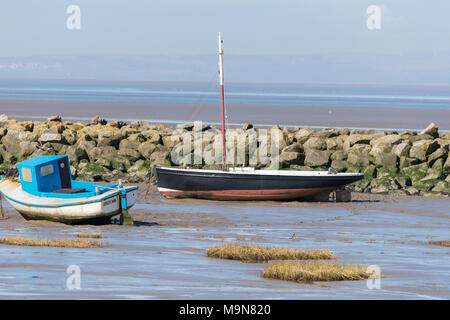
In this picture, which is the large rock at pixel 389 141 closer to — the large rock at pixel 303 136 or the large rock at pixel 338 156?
the large rock at pixel 338 156

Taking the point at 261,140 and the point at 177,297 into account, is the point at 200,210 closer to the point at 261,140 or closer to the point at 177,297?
the point at 261,140

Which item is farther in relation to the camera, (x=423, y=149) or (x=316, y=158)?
(x=316, y=158)

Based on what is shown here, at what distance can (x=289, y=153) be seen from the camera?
4078 centimetres

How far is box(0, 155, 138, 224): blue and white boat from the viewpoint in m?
27.0

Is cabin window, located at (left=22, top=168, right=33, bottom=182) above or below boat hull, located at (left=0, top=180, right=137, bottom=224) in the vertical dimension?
above

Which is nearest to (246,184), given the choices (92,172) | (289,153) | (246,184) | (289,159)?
(246,184)

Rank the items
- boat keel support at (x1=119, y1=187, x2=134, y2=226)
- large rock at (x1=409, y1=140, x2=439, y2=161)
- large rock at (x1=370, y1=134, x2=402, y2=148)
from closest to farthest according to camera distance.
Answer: boat keel support at (x1=119, y1=187, x2=134, y2=226) → large rock at (x1=409, y1=140, x2=439, y2=161) → large rock at (x1=370, y1=134, x2=402, y2=148)

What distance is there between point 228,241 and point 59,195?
6.58 metres

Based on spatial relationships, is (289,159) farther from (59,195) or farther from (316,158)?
(59,195)

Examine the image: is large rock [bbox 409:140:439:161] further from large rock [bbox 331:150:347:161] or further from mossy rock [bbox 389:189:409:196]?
mossy rock [bbox 389:189:409:196]

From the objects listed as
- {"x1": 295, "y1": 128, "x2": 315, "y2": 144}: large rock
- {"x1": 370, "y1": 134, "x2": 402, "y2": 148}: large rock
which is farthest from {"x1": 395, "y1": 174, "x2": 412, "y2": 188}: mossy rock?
{"x1": 295, "y1": 128, "x2": 315, "y2": 144}: large rock

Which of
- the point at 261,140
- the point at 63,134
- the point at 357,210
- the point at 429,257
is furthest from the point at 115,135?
the point at 429,257

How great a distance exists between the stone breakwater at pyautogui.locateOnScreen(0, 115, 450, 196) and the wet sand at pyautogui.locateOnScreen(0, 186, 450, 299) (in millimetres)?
2757

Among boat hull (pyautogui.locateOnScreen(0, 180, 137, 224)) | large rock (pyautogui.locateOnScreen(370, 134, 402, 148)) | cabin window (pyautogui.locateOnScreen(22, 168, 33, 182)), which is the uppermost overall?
cabin window (pyautogui.locateOnScreen(22, 168, 33, 182))
